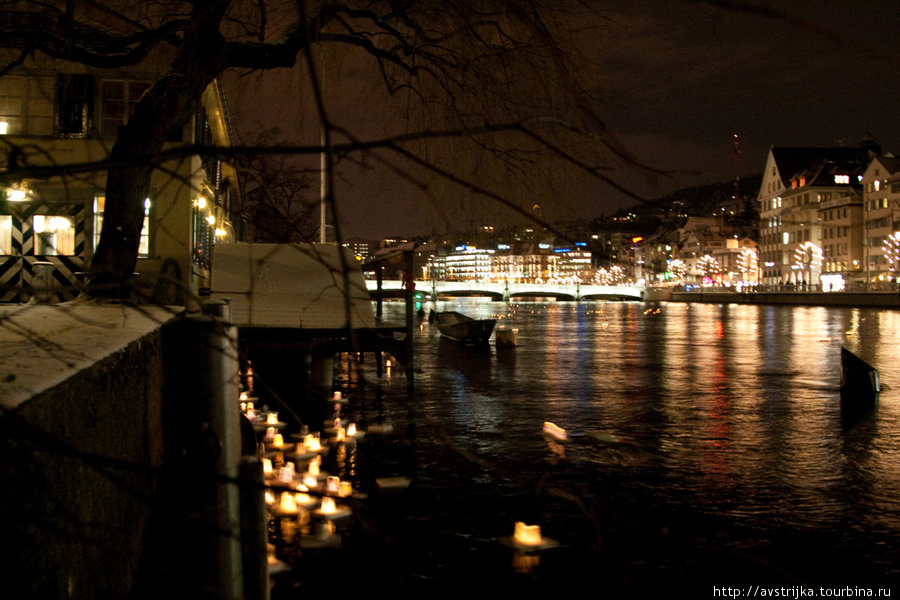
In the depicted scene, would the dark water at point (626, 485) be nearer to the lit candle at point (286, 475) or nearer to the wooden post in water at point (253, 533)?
the lit candle at point (286, 475)

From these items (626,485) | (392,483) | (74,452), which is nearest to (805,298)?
(626,485)

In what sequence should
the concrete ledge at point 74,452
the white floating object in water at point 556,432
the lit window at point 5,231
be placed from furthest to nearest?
the lit window at point 5,231 < the white floating object in water at point 556,432 < the concrete ledge at point 74,452

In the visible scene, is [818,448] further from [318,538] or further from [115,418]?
[115,418]

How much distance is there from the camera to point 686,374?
1983 cm

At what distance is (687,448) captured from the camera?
1033cm

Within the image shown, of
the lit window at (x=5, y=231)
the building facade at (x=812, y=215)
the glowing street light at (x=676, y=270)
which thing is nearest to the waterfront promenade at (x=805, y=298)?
the building facade at (x=812, y=215)

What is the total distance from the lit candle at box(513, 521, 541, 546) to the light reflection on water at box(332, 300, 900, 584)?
13.7 inches

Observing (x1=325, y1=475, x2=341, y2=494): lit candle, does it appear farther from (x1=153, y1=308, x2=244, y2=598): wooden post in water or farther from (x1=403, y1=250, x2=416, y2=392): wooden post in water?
(x1=403, y1=250, x2=416, y2=392): wooden post in water

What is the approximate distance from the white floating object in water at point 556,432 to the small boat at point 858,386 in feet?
19.5

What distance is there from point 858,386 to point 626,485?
26.9 ft

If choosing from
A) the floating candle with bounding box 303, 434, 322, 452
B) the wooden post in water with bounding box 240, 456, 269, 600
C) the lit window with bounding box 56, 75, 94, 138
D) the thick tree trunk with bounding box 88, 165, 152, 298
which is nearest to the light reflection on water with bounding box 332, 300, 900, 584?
the wooden post in water with bounding box 240, 456, 269, 600

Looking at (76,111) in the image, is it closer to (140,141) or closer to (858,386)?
(140,141)

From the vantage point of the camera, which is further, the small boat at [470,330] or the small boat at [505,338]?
the small boat at [470,330]

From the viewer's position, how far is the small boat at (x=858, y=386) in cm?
1397
